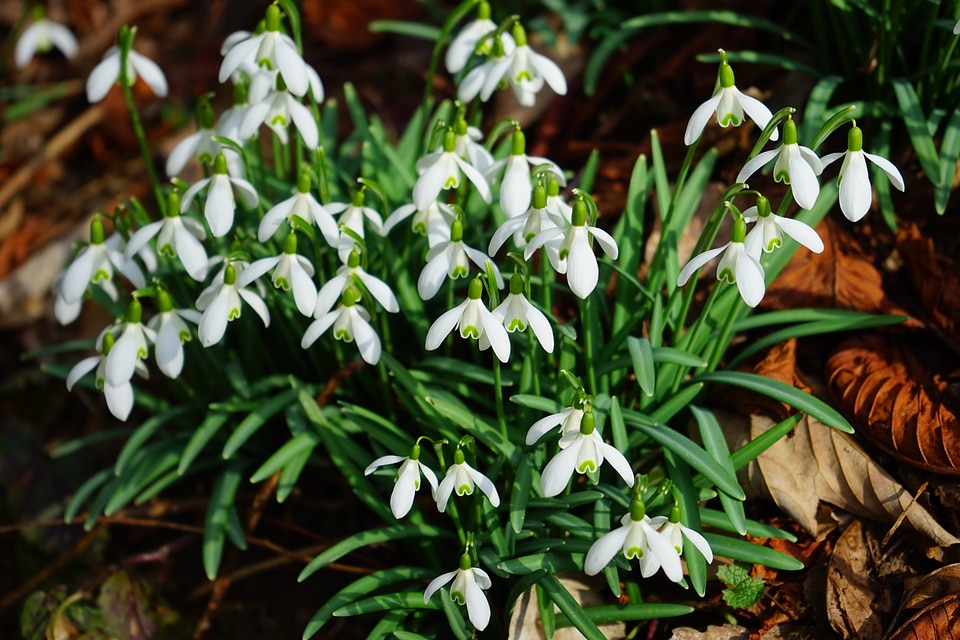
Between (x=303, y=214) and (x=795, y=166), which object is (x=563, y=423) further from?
(x=303, y=214)

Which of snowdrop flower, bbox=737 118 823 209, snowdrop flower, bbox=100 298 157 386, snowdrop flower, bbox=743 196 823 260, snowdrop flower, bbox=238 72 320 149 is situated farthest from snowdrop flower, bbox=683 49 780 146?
snowdrop flower, bbox=100 298 157 386

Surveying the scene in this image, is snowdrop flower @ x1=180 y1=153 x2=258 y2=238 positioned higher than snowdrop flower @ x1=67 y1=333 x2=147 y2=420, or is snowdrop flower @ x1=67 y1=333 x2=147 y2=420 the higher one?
snowdrop flower @ x1=180 y1=153 x2=258 y2=238

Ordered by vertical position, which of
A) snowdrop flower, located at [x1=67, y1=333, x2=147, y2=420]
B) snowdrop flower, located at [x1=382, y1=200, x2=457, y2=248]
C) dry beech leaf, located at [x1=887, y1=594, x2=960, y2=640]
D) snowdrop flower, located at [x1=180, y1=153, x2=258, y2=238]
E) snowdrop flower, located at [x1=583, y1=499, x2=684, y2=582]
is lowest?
dry beech leaf, located at [x1=887, y1=594, x2=960, y2=640]

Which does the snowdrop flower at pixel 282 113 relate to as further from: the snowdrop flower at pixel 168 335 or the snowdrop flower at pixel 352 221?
the snowdrop flower at pixel 168 335

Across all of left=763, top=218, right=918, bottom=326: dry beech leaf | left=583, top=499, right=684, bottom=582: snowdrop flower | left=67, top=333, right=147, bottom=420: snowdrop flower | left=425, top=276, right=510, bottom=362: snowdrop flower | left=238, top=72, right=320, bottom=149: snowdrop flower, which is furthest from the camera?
left=763, top=218, right=918, bottom=326: dry beech leaf

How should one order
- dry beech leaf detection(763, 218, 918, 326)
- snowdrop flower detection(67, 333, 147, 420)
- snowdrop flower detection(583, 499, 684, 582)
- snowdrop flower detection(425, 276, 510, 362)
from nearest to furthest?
snowdrop flower detection(583, 499, 684, 582) < snowdrop flower detection(425, 276, 510, 362) < snowdrop flower detection(67, 333, 147, 420) < dry beech leaf detection(763, 218, 918, 326)

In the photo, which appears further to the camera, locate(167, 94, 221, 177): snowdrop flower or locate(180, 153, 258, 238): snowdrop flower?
locate(167, 94, 221, 177): snowdrop flower

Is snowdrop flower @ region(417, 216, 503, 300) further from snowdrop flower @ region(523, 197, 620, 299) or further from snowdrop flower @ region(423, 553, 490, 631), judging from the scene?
snowdrop flower @ region(423, 553, 490, 631)
